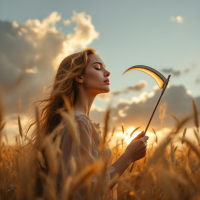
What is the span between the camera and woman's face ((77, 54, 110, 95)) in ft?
6.48

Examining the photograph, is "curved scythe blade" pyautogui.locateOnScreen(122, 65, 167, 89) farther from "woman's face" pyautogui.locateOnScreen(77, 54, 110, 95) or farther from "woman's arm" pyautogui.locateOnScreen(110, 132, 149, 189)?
"woman's arm" pyautogui.locateOnScreen(110, 132, 149, 189)

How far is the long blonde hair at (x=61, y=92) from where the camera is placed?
1.88 meters

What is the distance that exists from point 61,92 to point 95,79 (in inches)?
15.8

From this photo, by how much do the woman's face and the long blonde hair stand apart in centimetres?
9

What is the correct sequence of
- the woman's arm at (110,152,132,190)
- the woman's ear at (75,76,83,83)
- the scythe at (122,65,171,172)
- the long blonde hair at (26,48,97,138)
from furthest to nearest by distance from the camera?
the woman's ear at (75,76,83,83)
the long blonde hair at (26,48,97,138)
the scythe at (122,65,171,172)
the woman's arm at (110,152,132,190)

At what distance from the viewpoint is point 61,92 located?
1.91 meters

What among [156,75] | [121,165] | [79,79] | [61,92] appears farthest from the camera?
[79,79]

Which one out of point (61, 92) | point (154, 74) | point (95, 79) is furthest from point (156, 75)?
point (61, 92)

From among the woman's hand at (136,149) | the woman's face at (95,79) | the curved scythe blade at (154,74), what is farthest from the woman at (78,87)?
the curved scythe blade at (154,74)

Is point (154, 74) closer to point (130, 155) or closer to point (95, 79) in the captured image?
point (95, 79)

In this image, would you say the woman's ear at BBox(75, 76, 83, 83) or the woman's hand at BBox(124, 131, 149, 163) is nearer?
the woman's hand at BBox(124, 131, 149, 163)

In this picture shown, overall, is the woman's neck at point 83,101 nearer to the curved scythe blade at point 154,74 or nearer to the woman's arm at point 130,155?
the curved scythe blade at point 154,74

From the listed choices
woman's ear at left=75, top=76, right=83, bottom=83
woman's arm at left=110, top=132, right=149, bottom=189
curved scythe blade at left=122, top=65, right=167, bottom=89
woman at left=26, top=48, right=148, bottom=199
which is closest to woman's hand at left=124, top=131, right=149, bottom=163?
woman's arm at left=110, top=132, right=149, bottom=189

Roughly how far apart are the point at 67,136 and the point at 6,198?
0.57 metres
